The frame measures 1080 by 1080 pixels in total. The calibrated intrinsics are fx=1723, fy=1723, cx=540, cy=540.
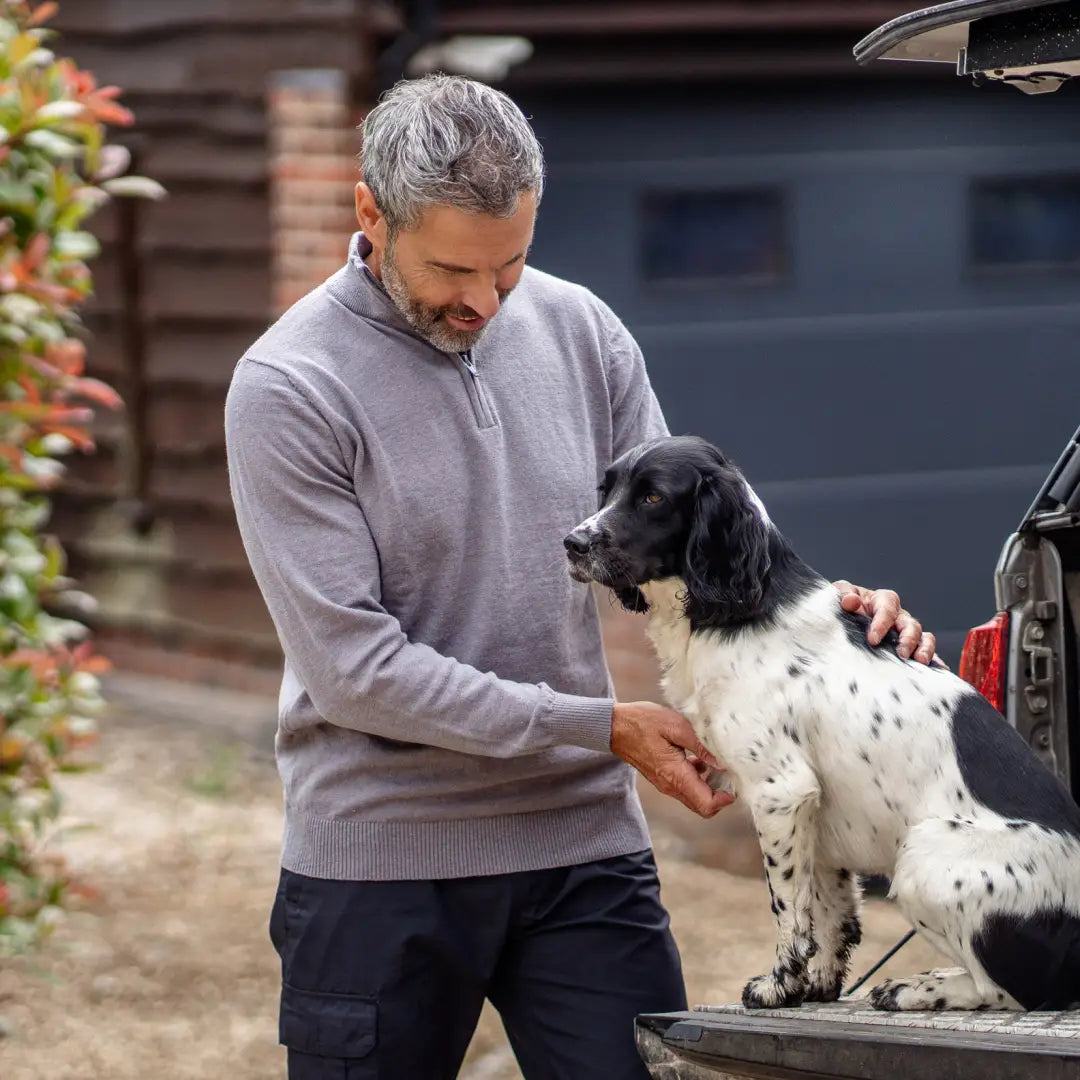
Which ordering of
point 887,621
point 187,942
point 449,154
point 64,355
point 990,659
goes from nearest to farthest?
point 449,154 → point 887,621 → point 990,659 → point 64,355 → point 187,942

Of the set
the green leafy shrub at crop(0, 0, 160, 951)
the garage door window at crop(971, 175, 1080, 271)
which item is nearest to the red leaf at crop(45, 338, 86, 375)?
the green leafy shrub at crop(0, 0, 160, 951)

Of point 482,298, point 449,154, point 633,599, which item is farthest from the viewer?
point 633,599

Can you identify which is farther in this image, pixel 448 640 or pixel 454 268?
pixel 448 640

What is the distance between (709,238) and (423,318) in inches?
190

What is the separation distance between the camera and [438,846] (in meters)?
2.87

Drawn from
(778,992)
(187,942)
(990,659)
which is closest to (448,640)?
(778,992)

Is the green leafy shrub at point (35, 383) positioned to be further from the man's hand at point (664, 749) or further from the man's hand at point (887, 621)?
the man's hand at point (887, 621)

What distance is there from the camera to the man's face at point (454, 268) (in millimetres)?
2625

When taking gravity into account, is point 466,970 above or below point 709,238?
below

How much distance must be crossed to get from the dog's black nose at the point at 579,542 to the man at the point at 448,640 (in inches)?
4.8

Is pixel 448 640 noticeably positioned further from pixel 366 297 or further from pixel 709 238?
pixel 709 238

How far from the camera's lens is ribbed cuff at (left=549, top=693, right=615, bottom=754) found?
2.73 metres

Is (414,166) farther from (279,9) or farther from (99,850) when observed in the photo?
(279,9)

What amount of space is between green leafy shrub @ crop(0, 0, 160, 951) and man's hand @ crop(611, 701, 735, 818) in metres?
2.53
